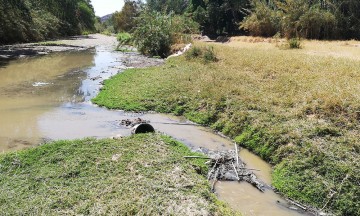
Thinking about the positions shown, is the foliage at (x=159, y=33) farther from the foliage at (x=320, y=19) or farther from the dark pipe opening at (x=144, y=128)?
the dark pipe opening at (x=144, y=128)

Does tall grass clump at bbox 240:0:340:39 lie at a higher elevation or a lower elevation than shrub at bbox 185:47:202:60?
higher

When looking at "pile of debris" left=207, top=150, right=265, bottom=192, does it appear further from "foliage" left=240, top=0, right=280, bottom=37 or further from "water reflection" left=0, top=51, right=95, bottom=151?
"foliage" left=240, top=0, right=280, bottom=37

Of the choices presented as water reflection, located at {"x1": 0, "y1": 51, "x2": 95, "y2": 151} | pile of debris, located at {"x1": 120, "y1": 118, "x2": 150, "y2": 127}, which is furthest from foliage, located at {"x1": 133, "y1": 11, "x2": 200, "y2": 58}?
pile of debris, located at {"x1": 120, "y1": 118, "x2": 150, "y2": 127}

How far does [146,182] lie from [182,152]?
5.76 feet

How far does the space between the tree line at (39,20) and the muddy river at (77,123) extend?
1039 cm

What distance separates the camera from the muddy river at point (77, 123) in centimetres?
611

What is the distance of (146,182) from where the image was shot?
5.57 metres

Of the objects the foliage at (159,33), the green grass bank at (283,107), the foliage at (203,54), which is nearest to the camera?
the green grass bank at (283,107)

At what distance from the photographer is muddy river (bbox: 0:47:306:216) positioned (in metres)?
6.11

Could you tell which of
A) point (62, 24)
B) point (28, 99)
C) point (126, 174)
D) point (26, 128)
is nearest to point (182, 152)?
point (126, 174)

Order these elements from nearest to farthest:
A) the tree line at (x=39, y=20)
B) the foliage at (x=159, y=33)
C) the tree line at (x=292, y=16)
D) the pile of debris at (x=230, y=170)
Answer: the pile of debris at (x=230, y=170) → the tree line at (x=292, y=16) → the foliage at (x=159, y=33) → the tree line at (x=39, y=20)

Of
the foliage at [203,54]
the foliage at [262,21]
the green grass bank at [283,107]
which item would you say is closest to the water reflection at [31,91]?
the green grass bank at [283,107]

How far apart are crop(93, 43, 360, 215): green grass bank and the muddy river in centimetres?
45

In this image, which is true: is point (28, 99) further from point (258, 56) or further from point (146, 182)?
point (258, 56)
